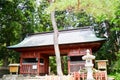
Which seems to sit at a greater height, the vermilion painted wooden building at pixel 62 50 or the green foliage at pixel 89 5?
the green foliage at pixel 89 5

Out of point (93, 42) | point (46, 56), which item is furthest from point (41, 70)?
point (93, 42)

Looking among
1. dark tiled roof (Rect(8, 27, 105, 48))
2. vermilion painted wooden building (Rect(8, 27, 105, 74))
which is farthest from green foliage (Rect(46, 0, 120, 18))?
dark tiled roof (Rect(8, 27, 105, 48))

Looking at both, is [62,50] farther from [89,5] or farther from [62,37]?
[89,5]

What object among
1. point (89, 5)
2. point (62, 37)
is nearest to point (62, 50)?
point (62, 37)

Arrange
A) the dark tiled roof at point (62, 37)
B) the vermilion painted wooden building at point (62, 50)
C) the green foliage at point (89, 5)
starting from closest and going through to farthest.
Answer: the green foliage at point (89, 5) < the vermilion painted wooden building at point (62, 50) < the dark tiled roof at point (62, 37)

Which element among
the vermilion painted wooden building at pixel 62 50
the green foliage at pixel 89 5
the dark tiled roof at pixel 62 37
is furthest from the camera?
the dark tiled roof at pixel 62 37

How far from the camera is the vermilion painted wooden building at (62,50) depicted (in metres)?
14.5

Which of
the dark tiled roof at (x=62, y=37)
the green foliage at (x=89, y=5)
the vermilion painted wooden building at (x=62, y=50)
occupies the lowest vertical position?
the vermilion painted wooden building at (x=62, y=50)

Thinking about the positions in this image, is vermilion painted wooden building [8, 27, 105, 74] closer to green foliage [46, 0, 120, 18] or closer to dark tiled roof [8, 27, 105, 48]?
dark tiled roof [8, 27, 105, 48]

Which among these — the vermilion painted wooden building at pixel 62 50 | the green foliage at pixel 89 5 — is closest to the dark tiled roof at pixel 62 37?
the vermilion painted wooden building at pixel 62 50

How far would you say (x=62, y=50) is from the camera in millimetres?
15438

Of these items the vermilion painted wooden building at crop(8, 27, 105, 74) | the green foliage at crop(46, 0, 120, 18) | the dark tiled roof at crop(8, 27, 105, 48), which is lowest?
the vermilion painted wooden building at crop(8, 27, 105, 74)

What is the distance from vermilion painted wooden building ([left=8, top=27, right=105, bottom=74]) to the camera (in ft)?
47.6

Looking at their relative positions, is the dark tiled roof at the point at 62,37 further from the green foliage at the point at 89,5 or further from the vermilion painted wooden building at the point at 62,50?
the green foliage at the point at 89,5
